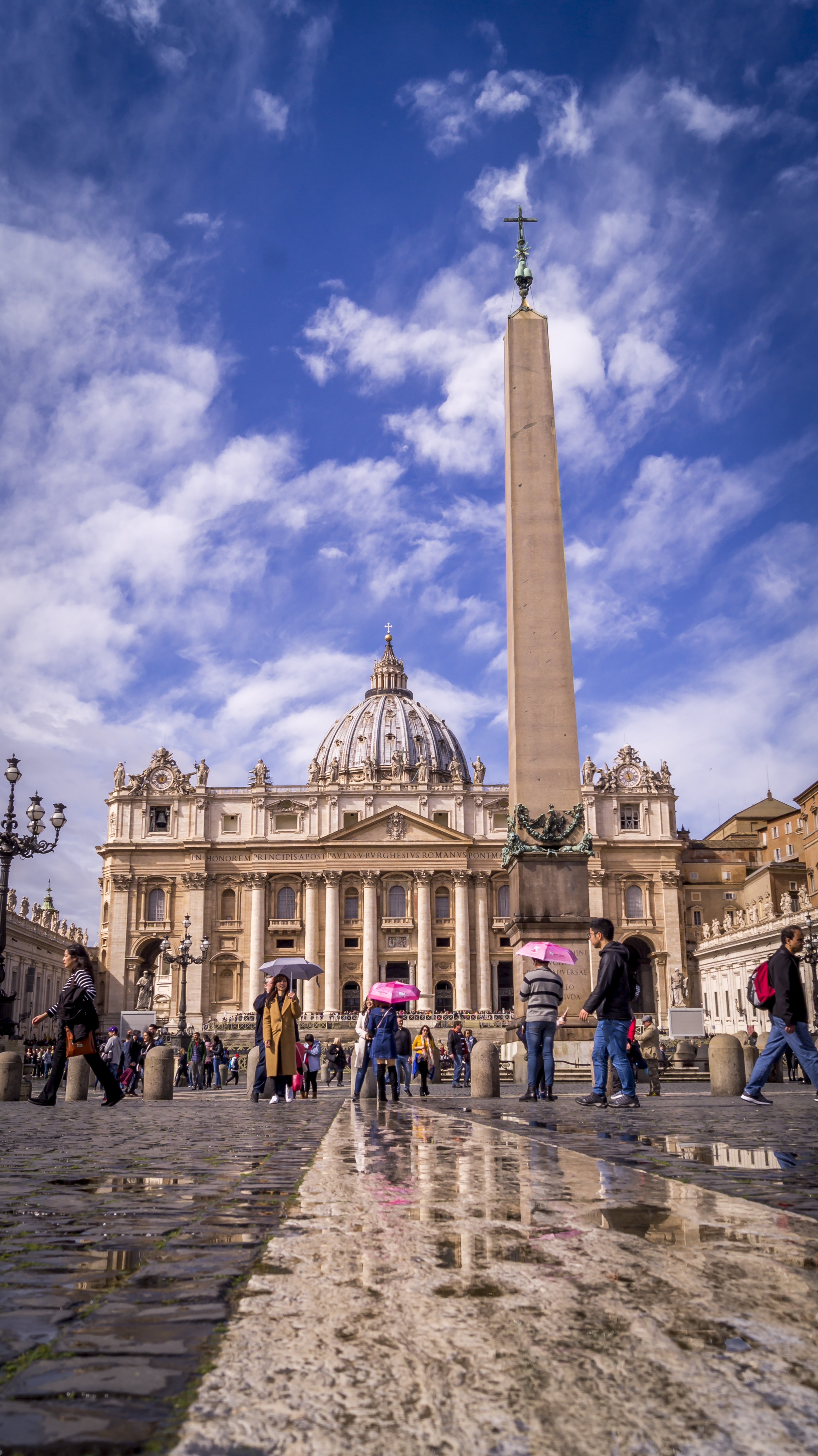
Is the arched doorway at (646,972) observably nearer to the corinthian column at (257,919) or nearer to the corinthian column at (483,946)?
the corinthian column at (483,946)

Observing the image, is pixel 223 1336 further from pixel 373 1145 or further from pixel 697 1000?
pixel 697 1000

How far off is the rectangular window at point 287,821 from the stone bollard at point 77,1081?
200ft

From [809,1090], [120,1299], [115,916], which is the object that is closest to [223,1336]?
[120,1299]

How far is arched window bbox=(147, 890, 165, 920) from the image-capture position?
74.9 metres

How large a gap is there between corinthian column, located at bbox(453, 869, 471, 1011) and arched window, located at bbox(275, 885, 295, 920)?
1085 cm

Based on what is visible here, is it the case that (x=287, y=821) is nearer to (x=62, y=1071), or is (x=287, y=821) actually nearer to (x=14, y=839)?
(x=14, y=839)

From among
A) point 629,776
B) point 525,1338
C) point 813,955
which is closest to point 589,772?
point 629,776

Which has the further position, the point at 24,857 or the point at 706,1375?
the point at 24,857

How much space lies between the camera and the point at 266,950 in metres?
73.9

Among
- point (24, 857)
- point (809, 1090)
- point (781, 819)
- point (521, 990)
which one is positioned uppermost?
point (781, 819)

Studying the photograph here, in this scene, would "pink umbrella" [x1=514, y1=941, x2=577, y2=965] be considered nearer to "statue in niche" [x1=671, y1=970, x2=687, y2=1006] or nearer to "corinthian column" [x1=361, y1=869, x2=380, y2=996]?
"statue in niche" [x1=671, y1=970, x2=687, y2=1006]

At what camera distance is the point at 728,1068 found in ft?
44.0

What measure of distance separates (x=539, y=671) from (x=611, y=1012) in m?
8.35

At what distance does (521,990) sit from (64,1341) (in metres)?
10.4
